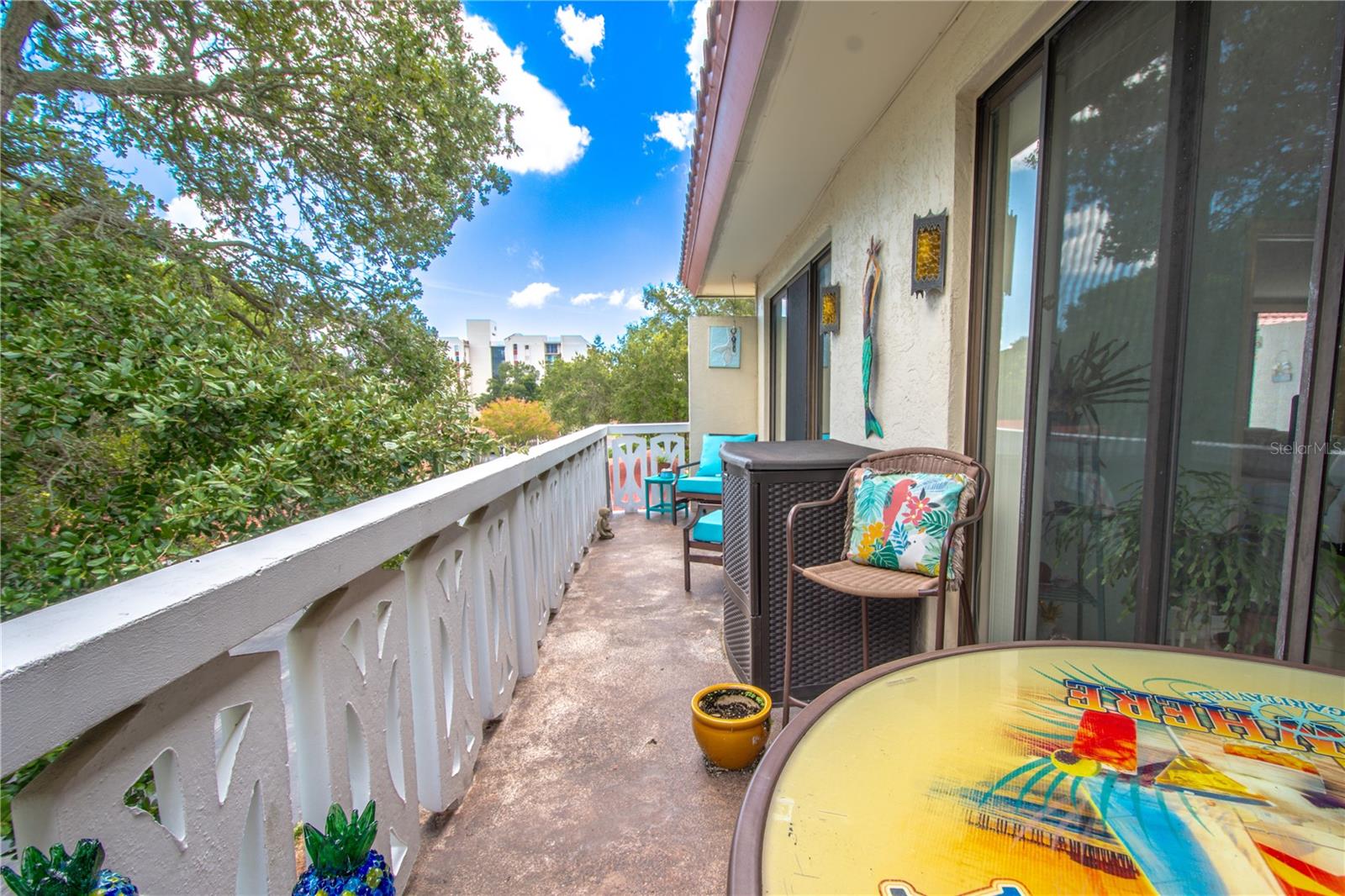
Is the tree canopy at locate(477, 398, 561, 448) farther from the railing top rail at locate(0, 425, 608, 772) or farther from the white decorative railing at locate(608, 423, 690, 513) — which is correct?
the railing top rail at locate(0, 425, 608, 772)

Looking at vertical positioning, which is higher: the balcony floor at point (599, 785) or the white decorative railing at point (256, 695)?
the white decorative railing at point (256, 695)

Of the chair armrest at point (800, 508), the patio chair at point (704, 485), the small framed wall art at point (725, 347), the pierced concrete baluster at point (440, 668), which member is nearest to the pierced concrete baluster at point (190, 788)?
the pierced concrete baluster at point (440, 668)

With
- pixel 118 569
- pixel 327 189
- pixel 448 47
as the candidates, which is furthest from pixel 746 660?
pixel 448 47

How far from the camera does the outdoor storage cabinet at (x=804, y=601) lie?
2.27 metres

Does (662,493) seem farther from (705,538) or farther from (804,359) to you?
(705,538)

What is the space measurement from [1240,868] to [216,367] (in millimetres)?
3257

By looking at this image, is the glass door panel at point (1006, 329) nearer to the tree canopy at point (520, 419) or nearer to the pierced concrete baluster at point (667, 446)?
the pierced concrete baluster at point (667, 446)

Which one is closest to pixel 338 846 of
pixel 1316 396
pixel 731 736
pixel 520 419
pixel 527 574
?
pixel 731 736

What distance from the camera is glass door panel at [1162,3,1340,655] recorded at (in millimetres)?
1082

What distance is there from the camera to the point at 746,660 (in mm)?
2426

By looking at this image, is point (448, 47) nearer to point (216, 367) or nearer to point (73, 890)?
point (216, 367)

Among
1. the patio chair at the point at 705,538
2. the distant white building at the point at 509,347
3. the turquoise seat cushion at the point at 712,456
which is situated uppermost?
the distant white building at the point at 509,347

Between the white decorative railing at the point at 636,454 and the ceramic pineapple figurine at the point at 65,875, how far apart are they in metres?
6.27

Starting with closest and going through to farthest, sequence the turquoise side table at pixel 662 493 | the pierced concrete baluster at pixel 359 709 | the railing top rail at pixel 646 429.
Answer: the pierced concrete baluster at pixel 359 709, the turquoise side table at pixel 662 493, the railing top rail at pixel 646 429
